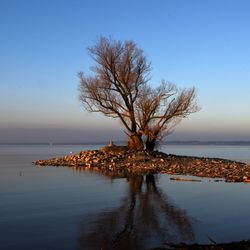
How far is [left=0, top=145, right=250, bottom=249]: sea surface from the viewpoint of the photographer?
923 cm

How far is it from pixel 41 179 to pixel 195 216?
38.7 feet

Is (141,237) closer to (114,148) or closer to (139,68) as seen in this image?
(114,148)

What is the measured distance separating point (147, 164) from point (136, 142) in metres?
7.17

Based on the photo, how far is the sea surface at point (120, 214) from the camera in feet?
30.3

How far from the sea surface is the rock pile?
378 cm

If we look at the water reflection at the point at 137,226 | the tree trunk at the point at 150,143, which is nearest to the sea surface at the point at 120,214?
the water reflection at the point at 137,226

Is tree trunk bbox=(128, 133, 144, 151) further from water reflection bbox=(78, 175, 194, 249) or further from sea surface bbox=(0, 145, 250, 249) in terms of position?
water reflection bbox=(78, 175, 194, 249)

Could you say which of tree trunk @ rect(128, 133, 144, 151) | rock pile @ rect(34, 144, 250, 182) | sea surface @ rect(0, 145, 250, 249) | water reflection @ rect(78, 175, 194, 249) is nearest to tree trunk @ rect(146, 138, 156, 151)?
tree trunk @ rect(128, 133, 144, 151)

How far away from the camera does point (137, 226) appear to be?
34.2 ft

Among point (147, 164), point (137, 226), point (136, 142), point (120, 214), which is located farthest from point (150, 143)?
point (137, 226)

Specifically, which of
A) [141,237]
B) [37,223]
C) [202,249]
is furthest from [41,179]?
[202,249]

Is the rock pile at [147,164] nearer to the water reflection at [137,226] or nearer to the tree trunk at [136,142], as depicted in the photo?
the tree trunk at [136,142]

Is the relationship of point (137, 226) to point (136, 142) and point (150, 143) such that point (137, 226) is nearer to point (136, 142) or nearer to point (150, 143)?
point (136, 142)

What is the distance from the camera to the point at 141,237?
9320mm
